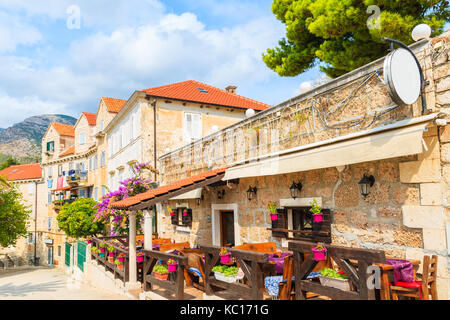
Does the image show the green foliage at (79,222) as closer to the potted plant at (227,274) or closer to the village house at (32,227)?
the village house at (32,227)

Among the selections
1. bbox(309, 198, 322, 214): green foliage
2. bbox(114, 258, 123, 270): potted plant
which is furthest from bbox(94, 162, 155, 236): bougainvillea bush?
bbox(309, 198, 322, 214): green foliage

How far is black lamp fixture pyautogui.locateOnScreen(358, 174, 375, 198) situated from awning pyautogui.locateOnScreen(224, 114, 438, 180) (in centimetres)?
61

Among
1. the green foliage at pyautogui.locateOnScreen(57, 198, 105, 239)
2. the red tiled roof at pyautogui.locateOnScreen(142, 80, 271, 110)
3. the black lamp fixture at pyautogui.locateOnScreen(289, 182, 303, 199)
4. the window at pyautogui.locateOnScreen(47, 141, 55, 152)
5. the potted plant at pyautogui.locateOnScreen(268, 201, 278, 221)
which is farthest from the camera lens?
the window at pyautogui.locateOnScreen(47, 141, 55, 152)

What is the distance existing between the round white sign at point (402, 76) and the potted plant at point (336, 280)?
256cm

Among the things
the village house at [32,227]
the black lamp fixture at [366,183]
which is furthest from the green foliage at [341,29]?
the village house at [32,227]

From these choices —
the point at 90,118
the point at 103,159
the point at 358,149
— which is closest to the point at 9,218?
the point at 103,159

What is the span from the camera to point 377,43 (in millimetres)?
11922

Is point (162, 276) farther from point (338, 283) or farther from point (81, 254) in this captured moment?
point (81, 254)

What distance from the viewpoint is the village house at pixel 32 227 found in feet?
129

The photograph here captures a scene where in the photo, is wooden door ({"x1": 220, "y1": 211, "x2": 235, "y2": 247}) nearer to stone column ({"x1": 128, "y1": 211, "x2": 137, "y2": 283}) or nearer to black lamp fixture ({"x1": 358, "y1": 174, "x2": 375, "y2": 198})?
stone column ({"x1": 128, "y1": 211, "x2": 137, "y2": 283})

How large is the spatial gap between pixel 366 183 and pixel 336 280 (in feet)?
5.92

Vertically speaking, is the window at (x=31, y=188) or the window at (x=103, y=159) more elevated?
the window at (x=103, y=159)

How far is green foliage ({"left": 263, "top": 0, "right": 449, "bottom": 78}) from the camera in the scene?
10.4 meters
